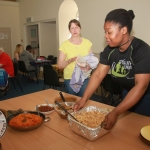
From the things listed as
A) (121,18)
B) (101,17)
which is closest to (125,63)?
(121,18)

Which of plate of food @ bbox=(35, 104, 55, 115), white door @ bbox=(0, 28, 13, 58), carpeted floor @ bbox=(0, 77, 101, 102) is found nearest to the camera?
plate of food @ bbox=(35, 104, 55, 115)

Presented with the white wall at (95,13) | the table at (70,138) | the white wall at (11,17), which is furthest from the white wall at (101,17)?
the white wall at (11,17)

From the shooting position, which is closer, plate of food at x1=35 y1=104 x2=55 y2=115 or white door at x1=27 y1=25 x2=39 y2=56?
plate of food at x1=35 y1=104 x2=55 y2=115

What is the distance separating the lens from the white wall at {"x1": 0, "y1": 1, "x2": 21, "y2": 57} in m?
7.40

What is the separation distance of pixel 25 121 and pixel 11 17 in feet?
24.0

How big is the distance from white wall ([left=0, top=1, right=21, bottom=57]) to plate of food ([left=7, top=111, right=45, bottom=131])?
7.07 m

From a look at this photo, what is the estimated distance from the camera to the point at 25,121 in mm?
1190

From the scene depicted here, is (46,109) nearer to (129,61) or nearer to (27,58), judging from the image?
(129,61)

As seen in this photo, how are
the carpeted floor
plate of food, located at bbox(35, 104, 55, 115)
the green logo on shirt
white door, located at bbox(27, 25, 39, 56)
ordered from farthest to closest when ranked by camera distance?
1. white door, located at bbox(27, 25, 39, 56)
2. the carpeted floor
3. plate of food, located at bbox(35, 104, 55, 115)
4. the green logo on shirt

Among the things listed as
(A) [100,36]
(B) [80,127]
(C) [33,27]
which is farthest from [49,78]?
(C) [33,27]

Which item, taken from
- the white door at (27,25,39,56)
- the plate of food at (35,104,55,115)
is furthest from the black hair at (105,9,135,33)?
the white door at (27,25,39,56)

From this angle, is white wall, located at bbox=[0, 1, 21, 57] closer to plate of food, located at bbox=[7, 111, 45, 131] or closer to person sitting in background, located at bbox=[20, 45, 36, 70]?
person sitting in background, located at bbox=[20, 45, 36, 70]

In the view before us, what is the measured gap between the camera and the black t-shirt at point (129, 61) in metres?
1.15

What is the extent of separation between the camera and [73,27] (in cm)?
211
